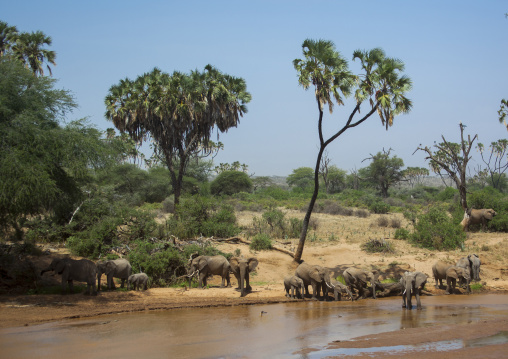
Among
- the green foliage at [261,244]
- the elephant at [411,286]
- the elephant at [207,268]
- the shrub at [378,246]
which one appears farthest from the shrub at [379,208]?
the elephant at [411,286]

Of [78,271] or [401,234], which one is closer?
[78,271]

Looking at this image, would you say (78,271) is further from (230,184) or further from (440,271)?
(230,184)

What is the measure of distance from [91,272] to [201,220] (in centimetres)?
1127

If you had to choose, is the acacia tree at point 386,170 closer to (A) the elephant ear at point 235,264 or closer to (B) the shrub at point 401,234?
(B) the shrub at point 401,234

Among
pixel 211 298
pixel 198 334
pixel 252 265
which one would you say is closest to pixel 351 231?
pixel 252 265

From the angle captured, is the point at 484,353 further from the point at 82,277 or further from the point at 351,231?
the point at 351,231

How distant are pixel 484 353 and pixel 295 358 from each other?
12.0 feet

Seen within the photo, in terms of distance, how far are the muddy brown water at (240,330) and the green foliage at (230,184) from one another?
44.6 m

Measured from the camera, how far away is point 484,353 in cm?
943

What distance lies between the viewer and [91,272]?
15.9m

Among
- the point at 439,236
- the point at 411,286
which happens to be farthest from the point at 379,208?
the point at 411,286

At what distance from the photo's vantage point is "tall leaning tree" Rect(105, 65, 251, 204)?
34.0m

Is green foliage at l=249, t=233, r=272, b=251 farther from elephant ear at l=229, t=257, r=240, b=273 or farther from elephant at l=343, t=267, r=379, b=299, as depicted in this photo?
elephant at l=343, t=267, r=379, b=299

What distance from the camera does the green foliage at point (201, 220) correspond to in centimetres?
2570
